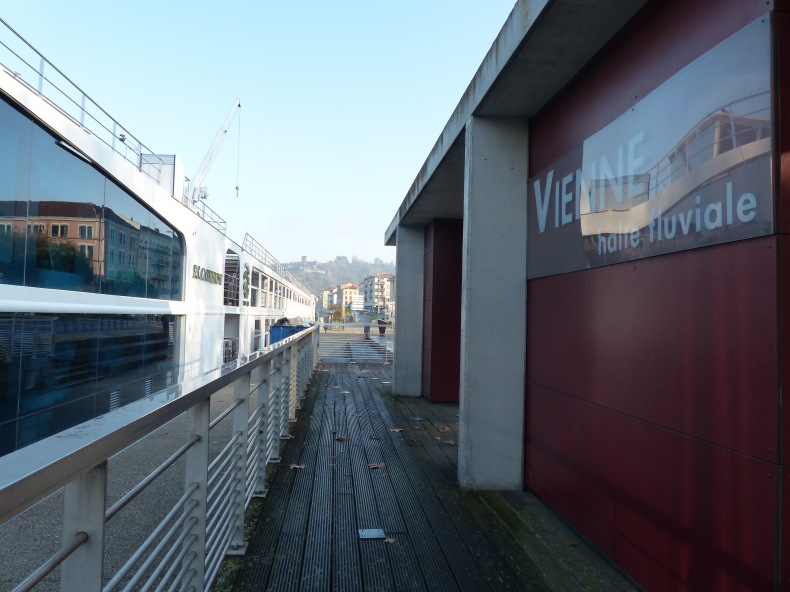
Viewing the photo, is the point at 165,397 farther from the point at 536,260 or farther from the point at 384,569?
the point at 536,260

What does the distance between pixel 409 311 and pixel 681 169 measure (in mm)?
7389

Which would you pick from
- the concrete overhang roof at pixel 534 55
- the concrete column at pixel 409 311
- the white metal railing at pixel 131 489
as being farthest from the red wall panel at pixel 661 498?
the concrete column at pixel 409 311

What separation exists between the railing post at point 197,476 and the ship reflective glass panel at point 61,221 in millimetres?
4668

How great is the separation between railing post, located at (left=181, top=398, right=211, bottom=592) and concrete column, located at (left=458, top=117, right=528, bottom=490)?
2632mm

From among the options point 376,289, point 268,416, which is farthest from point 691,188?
point 376,289

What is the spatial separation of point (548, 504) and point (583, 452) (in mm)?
803

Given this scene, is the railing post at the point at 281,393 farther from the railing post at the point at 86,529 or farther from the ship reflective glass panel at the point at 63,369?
the railing post at the point at 86,529

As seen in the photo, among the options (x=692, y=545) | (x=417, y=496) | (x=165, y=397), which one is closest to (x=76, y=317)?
(x=417, y=496)

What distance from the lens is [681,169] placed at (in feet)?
8.45

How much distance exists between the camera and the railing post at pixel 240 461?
3139 mm

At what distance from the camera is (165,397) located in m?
1.75

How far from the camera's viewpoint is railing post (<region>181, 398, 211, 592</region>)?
224cm

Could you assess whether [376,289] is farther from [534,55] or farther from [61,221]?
[534,55]

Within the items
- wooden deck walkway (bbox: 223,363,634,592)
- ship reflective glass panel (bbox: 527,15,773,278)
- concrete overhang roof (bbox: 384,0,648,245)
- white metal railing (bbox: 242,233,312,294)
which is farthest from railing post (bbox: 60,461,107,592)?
white metal railing (bbox: 242,233,312,294)
